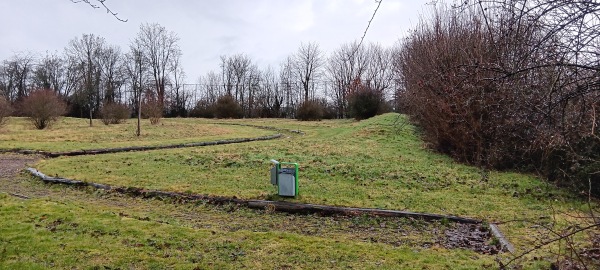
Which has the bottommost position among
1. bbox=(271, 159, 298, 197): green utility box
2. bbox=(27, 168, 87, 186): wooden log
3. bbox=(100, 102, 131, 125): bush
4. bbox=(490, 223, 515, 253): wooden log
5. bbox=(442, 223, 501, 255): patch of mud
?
bbox=(442, 223, 501, 255): patch of mud

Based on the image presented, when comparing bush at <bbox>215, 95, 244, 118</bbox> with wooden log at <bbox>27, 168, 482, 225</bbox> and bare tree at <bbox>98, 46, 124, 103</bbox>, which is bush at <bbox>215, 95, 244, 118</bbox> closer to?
bare tree at <bbox>98, 46, 124, 103</bbox>

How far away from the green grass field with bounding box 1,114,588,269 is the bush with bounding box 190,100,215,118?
35.0 meters

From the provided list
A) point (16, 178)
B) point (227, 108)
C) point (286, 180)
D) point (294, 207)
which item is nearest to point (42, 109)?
point (16, 178)

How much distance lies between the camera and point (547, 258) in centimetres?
462

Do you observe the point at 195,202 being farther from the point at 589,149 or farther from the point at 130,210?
the point at 589,149

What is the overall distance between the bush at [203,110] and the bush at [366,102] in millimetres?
22345

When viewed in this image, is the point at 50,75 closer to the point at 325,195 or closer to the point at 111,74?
the point at 111,74

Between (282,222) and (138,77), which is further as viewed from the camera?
(138,77)

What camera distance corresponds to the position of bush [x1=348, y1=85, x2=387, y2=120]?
1335 inches

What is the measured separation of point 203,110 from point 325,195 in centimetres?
4738

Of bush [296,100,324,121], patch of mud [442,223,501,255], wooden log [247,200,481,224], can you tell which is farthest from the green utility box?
bush [296,100,324,121]

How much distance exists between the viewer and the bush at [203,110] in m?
51.8

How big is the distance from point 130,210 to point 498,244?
596cm

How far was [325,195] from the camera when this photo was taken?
27.2 ft
